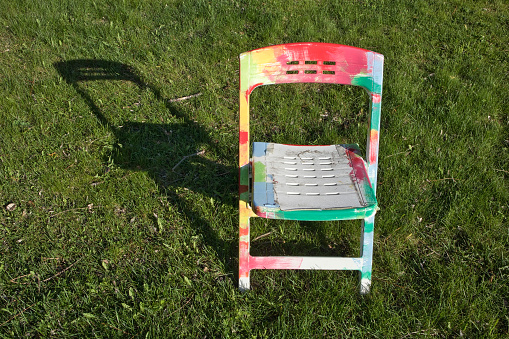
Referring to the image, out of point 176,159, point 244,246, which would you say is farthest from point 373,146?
point 176,159

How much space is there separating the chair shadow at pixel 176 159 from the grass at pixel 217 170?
0.02 m

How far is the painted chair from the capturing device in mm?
2303

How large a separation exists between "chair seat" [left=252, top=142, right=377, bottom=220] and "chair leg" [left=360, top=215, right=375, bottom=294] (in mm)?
298

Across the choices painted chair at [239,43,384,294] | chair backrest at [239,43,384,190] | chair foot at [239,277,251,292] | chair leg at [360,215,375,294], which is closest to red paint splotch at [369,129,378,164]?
painted chair at [239,43,384,294]

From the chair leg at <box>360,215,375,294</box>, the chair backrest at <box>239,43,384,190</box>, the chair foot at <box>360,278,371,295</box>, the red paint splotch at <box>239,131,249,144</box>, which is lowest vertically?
the chair foot at <box>360,278,371,295</box>

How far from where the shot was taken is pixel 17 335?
2568 mm

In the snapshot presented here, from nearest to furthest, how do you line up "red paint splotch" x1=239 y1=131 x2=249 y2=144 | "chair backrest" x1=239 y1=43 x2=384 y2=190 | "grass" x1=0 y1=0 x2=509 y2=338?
"chair backrest" x1=239 y1=43 x2=384 y2=190
"red paint splotch" x1=239 y1=131 x2=249 y2=144
"grass" x1=0 y1=0 x2=509 y2=338

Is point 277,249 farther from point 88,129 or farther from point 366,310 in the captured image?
point 88,129

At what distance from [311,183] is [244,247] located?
544 millimetres

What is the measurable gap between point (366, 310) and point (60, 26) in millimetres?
4366

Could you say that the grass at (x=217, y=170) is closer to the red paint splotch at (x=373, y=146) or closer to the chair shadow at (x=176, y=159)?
the chair shadow at (x=176, y=159)

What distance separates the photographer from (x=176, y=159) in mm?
3867

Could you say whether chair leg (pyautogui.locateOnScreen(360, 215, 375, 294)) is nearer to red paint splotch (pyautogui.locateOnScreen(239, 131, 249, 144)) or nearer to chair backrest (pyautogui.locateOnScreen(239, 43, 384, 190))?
chair backrest (pyautogui.locateOnScreen(239, 43, 384, 190))

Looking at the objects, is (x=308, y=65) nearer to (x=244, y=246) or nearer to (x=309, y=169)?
(x=309, y=169)
